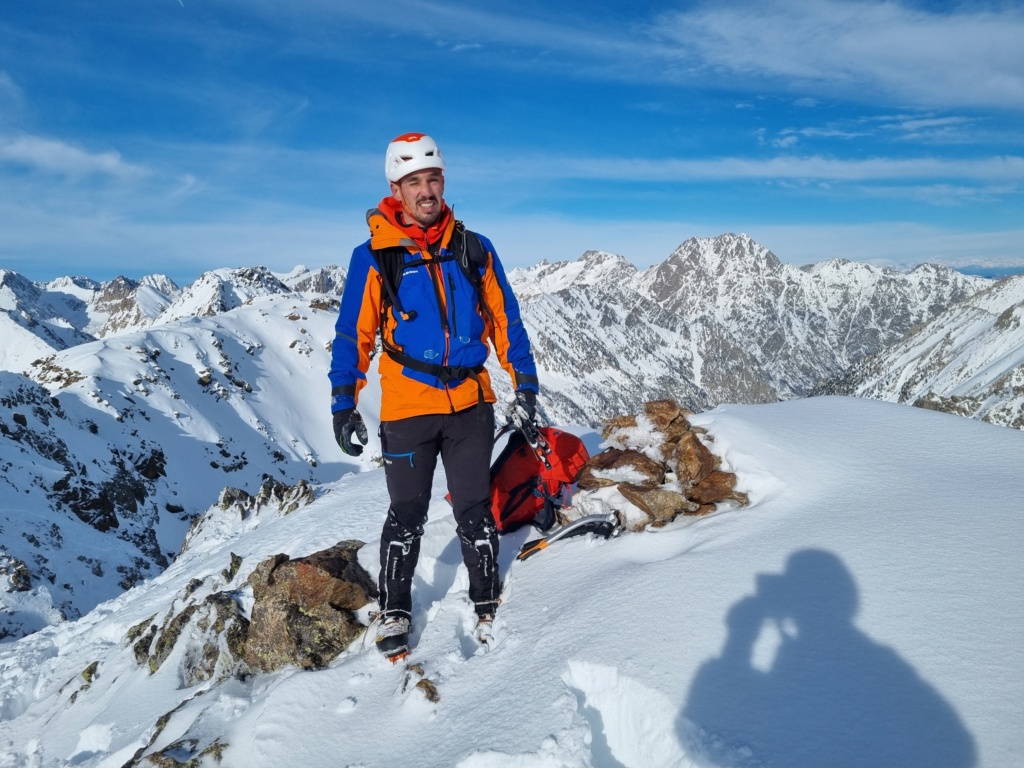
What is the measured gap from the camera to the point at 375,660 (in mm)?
5043

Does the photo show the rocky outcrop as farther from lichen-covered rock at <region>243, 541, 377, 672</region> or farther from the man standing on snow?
the man standing on snow

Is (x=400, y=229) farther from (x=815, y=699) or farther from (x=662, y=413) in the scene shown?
(x=815, y=699)

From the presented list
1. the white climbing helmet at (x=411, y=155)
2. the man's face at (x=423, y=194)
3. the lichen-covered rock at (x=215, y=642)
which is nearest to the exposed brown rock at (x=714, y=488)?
the man's face at (x=423, y=194)

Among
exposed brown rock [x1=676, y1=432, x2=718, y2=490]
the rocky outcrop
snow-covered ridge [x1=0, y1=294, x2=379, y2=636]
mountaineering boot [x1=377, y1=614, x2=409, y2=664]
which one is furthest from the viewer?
snow-covered ridge [x1=0, y1=294, x2=379, y2=636]

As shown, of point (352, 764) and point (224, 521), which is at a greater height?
point (352, 764)

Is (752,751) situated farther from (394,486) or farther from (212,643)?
(212,643)

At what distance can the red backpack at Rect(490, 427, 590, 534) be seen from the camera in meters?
7.11

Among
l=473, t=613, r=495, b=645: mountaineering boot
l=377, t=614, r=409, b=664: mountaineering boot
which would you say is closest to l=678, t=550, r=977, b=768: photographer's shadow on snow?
l=473, t=613, r=495, b=645: mountaineering boot

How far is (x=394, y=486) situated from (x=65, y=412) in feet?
179

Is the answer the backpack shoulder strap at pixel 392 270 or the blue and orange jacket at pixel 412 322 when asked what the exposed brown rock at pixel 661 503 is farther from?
the backpack shoulder strap at pixel 392 270

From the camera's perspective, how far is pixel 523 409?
5.77 meters

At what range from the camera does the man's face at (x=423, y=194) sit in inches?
201

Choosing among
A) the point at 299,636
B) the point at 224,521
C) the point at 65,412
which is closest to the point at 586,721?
the point at 299,636

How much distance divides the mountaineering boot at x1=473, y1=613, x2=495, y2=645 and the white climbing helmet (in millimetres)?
4143
